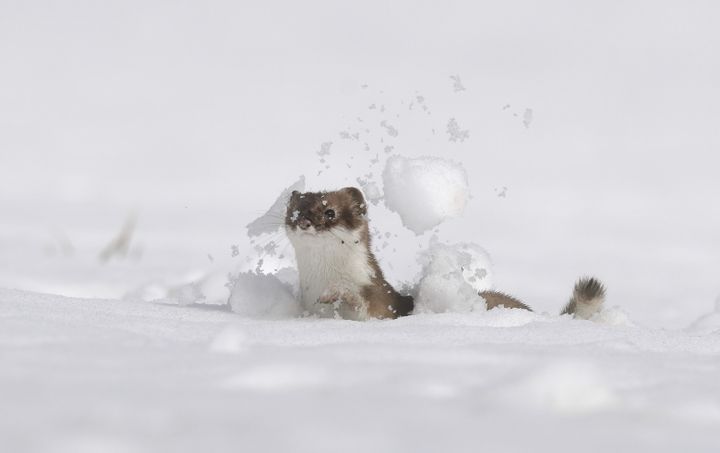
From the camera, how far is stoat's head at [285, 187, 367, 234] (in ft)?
16.4

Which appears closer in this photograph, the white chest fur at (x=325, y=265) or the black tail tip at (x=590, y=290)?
the white chest fur at (x=325, y=265)

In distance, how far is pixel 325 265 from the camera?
506 cm

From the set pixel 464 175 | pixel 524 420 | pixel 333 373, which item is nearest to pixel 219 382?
pixel 333 373

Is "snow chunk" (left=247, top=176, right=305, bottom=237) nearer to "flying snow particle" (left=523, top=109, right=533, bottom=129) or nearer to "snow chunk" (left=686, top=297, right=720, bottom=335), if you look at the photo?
"flying snow particle" (left=523, top=109, right=533, bottom=129)

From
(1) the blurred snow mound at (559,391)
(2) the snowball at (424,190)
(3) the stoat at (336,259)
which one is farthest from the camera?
(2) the snowball at (424,190)

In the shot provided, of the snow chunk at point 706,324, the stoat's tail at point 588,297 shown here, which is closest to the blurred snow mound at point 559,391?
the stoat's tail at point 588,297

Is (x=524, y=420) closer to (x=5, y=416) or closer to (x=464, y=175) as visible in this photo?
(x=5, y=416)

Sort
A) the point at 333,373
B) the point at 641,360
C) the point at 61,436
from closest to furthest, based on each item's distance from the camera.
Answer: the point at 61,436 → the point at 333,373 → the point at 641,360

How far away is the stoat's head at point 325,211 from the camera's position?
500cm

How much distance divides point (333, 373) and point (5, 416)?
77cm

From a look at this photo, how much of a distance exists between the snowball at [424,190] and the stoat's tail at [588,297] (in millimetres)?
→ 878

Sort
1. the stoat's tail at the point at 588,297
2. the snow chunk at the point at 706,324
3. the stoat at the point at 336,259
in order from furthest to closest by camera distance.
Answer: the snow chunk at the point at 706,324, the stoat's tail at the point at 588,297, the stoat at the point at 336,259

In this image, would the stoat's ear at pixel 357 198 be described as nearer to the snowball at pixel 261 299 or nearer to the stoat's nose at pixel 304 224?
the stoat's nose at pixel 304 224

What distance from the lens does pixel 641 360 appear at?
2961 mm
